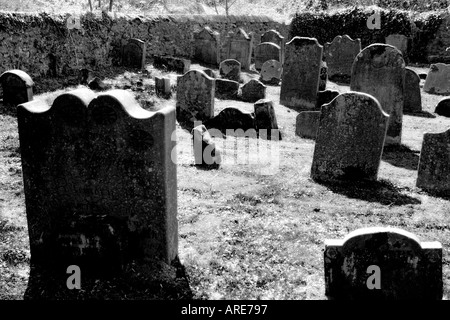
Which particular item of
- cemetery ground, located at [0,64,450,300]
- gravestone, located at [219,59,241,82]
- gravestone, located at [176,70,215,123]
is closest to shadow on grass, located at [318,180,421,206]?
cemetery ground, located at [0,64,450,300]

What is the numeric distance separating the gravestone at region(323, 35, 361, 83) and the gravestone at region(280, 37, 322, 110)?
590 centimetres

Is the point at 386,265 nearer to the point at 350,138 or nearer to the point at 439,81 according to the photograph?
the point at 350,138

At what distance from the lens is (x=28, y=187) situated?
440 cm

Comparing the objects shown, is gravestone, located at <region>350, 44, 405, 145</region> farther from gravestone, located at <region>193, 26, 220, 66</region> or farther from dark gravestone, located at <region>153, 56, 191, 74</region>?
gravestone, located at <region>193, 26, 220, 66</region>

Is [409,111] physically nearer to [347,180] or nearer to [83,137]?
[347,180]

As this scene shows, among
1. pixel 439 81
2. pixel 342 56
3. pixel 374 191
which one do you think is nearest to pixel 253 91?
pixel 342 56

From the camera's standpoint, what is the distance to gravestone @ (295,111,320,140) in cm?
1030

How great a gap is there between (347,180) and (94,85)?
8.64 m

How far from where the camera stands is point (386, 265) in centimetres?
385

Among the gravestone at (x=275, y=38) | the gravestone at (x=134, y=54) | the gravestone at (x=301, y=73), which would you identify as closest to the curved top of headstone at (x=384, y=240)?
the gravestone at (x=301, y=73)

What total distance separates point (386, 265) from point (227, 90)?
10.8m
